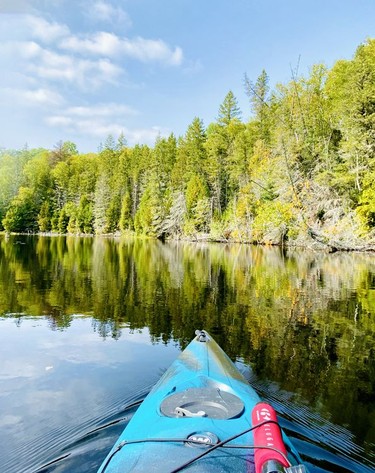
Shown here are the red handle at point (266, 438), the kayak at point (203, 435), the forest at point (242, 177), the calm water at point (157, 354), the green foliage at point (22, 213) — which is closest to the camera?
the red handle at point (266, 438)

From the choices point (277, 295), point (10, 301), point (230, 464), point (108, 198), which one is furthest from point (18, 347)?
point (108, 198)

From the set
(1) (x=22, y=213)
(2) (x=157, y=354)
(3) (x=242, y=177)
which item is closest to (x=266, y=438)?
(2) (x=157, y=354)

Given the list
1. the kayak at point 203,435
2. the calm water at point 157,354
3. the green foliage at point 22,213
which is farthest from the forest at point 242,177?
the kayak at point 203,435

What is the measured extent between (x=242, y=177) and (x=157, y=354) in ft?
139

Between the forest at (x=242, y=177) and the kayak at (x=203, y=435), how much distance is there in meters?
17.8

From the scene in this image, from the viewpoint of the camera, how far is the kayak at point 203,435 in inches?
104

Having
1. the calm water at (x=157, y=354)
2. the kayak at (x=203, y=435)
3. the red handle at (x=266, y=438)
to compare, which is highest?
the red handle at (x=266, y=438)

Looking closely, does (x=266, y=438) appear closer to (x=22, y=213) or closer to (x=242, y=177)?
(x=242, y=177)

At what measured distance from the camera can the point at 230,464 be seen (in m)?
2.67

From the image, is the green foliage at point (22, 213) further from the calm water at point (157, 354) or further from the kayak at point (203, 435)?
the kayak at point (203, 435)

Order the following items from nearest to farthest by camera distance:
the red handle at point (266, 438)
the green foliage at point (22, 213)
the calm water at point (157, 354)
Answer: the red handle at point (266, 438) < the calm water at point (157, 354) < the green foliage at point (22, 213)

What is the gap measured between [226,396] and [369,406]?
2.92 m

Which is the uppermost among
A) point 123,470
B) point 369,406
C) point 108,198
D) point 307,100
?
point 307,100

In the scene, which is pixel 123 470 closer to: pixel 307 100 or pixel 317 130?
pixel 317 130
